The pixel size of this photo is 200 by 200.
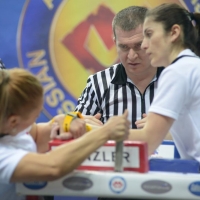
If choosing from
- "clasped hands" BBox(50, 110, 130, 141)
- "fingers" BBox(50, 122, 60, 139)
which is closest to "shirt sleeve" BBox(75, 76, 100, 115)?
"clasped hands" BBox(50, 110, 130, 141)

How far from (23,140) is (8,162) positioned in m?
0.22

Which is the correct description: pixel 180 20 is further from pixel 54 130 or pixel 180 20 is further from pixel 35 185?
pixel 35 185

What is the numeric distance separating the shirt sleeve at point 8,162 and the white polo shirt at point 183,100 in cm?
50

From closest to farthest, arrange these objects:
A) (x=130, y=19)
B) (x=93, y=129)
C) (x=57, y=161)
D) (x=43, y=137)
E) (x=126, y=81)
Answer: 1. (x=57, y=161)
2. (x=93, y=129)
3. (x=43, y=137)
4. (x=130, y=19)
5. (x=126, y=81)

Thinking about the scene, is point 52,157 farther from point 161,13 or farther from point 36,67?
point 36,67

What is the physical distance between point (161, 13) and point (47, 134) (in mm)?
679

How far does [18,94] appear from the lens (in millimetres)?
1602

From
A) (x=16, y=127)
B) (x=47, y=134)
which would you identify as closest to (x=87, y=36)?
(x=47, y=134)

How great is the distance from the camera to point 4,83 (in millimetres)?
1619

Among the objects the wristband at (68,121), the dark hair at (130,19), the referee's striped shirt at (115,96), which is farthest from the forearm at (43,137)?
the dark hair at (130,19)

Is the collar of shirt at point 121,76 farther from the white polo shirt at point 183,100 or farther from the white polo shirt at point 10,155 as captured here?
the white polo shirt at point 10,155

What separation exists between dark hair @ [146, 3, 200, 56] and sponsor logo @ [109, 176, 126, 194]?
0.65m

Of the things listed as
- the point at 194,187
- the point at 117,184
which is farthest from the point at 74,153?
the point at 194,187

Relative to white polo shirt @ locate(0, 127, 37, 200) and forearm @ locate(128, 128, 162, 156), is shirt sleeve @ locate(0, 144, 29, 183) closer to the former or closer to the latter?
white polo shirt @ locate(0, 127, 37, 200)
